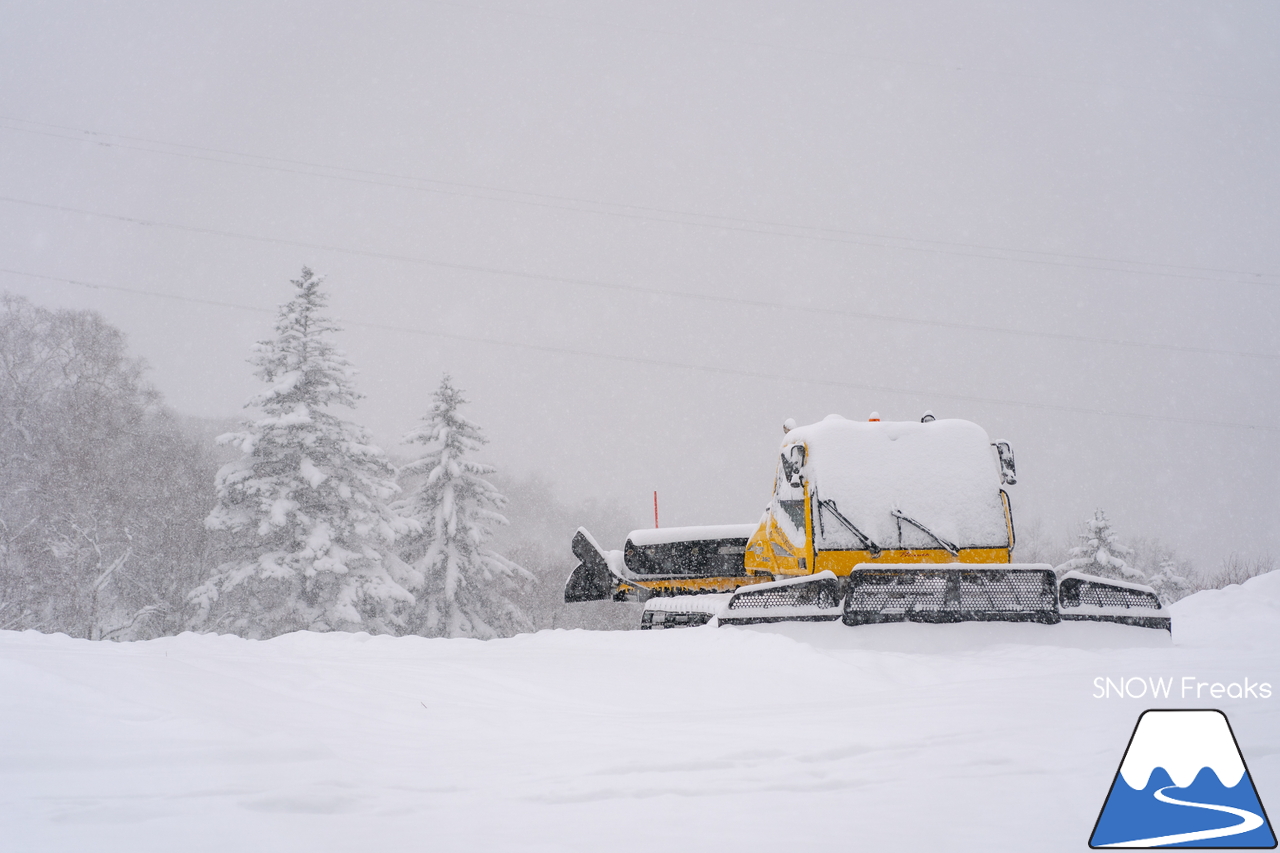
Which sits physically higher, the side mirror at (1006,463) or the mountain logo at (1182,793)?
the side mirror at (1006,463)

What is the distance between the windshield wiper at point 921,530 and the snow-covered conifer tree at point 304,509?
15.1 m

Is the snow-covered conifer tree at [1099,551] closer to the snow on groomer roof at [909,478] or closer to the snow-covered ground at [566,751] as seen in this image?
the snow on groomer roof at [909,478]

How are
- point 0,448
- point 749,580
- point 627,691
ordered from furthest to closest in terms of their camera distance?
point 0,448 → point 749,580 → point 627,691

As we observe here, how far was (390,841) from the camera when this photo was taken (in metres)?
2.16

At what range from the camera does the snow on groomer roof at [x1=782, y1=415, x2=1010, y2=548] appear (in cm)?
834

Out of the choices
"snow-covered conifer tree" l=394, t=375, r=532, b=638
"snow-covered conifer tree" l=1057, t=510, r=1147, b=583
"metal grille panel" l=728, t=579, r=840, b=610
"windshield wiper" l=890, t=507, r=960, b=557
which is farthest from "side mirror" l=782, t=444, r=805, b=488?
"snow-covered conifer tree" l=1057, t=510, r=1147, b=583

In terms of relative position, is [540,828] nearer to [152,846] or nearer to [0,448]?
[152,846]

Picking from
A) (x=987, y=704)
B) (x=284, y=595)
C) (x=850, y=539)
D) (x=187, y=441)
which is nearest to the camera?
(x=987, y=704)

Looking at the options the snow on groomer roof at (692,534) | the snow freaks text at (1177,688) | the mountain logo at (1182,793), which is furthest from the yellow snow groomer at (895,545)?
the mountain logo at (1182,793)

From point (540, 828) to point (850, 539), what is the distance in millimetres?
6417

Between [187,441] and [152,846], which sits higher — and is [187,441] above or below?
above

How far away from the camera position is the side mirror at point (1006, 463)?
8.84 m

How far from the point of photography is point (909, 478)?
338 inches

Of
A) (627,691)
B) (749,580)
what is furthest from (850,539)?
(627,691)
